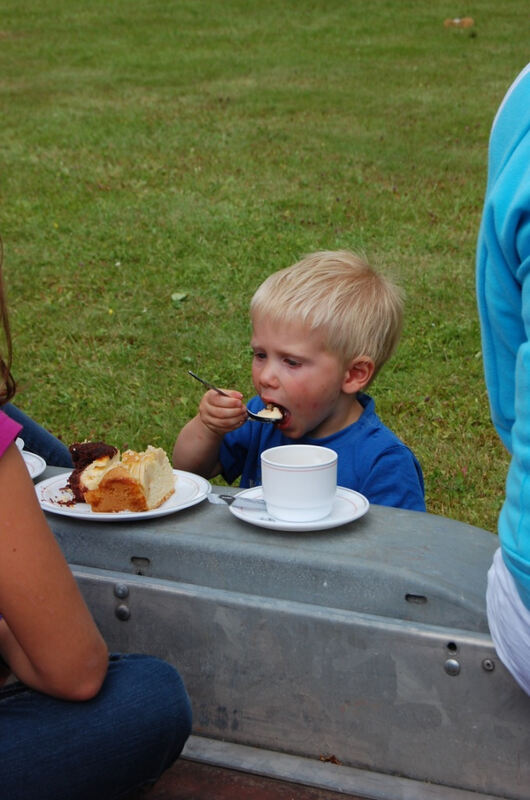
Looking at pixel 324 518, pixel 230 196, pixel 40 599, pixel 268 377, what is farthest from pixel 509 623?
pixel 230 196

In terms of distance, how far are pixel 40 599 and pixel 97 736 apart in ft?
0.88

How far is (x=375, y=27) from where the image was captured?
14.0 metres

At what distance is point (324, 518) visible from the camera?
1.97 m

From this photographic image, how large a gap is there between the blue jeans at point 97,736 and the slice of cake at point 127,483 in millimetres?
411

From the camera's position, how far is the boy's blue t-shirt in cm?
247

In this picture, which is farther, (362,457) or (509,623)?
(362,457)

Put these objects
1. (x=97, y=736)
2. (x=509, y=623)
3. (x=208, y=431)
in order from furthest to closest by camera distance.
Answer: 1. (x=208, y=431)
2. (x=97, y=736)
3. (x=509, y=623)

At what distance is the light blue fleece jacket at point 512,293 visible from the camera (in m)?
1.28

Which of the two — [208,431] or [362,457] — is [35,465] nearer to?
[208,431]

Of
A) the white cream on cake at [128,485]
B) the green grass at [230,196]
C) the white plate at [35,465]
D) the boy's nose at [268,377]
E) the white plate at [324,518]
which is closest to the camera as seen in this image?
the white plate at [324,518]

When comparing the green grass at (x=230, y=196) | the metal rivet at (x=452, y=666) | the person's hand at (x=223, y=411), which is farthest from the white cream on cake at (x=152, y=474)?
the green grass at (x=230, y=196)

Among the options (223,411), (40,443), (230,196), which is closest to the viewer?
(223,411)

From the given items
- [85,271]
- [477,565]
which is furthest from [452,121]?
[477,565]

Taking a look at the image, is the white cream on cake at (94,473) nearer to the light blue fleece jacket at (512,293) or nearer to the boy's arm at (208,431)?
the boy's arm at (208,431)
